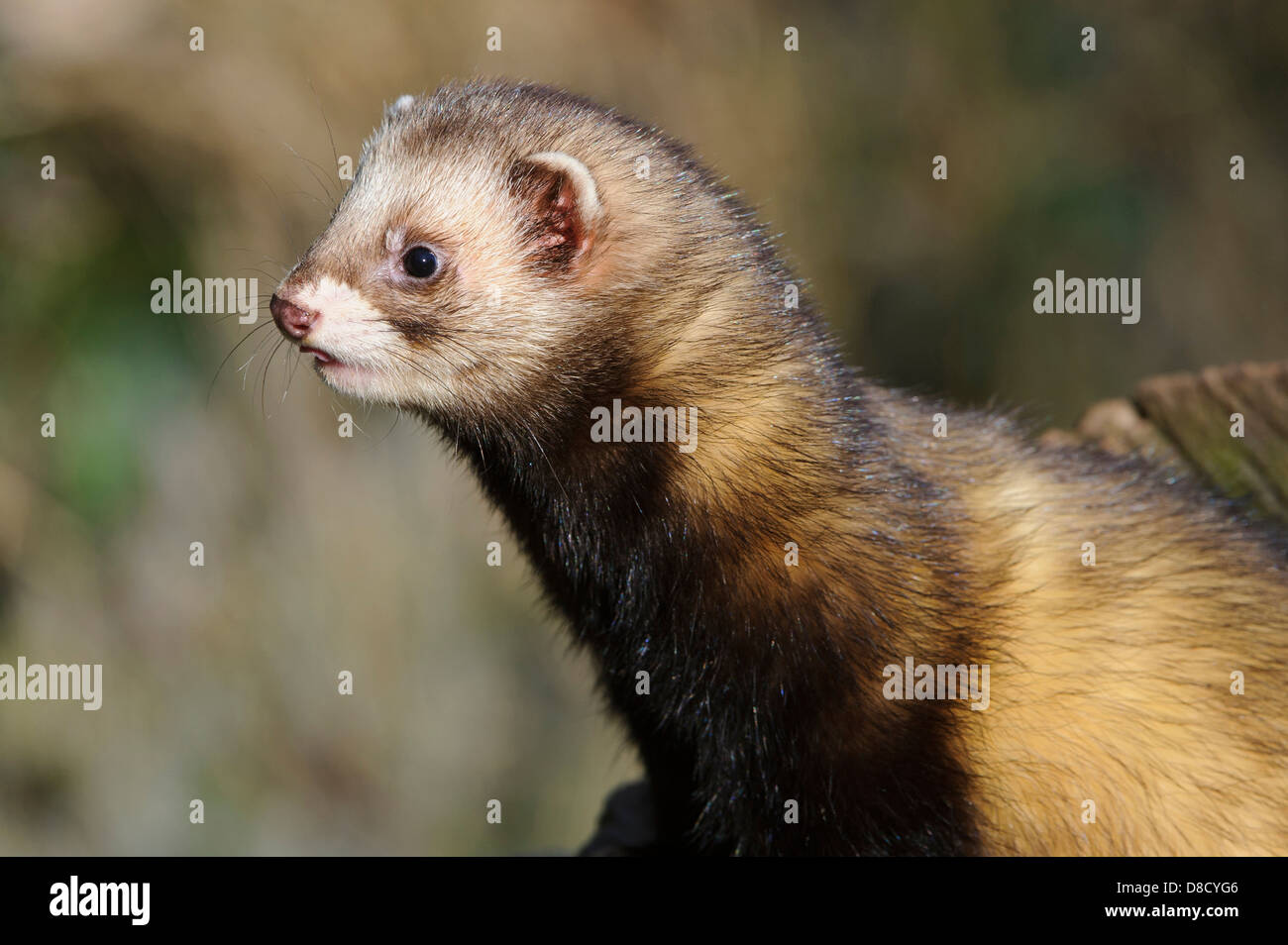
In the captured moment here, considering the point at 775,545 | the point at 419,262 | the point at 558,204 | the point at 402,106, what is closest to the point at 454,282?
the point at 419,262

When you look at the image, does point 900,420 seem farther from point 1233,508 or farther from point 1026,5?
point 1026,5

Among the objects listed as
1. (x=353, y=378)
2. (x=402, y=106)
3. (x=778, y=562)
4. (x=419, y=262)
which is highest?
(x=402, y=106)

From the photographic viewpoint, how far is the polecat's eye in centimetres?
288

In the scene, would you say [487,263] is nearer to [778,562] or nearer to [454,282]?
[454,282]

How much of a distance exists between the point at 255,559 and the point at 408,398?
3.44 meters

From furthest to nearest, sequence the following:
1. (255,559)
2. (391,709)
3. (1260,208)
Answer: (1260,208), (391,709), (255,559)

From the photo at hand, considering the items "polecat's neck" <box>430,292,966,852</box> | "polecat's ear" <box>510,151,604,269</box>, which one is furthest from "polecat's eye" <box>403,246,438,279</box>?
"polecat's neck" <box>430,292,966,852</box>

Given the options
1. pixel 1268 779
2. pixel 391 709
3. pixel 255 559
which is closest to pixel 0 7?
pixel 255 559

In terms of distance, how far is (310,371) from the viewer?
5.96 m

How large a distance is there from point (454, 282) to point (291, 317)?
0.36 meters

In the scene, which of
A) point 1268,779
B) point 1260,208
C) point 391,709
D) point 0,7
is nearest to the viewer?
point 1268,779

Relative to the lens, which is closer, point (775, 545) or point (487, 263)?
point (775, 545)

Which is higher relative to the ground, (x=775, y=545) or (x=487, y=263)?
(x=487, y=263)

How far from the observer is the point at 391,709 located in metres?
6.52
